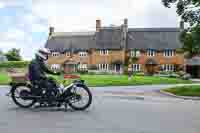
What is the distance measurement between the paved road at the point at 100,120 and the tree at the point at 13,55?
8459 cm

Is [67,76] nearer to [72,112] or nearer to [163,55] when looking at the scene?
[72,112]

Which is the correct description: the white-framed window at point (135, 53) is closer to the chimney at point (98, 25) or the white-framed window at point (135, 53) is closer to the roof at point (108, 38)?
the roof at point (108, 38)

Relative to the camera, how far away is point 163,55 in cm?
7725

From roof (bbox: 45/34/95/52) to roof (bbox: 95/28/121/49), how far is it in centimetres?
148

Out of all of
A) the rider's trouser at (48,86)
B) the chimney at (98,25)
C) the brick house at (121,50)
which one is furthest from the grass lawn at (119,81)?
the chimney at (98,25)

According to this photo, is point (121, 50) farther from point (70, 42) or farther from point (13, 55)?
point (13, 55)

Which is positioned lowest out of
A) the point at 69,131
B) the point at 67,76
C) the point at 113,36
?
the point at 69,131

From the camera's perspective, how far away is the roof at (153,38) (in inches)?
3044

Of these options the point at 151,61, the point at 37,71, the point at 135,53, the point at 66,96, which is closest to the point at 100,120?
the point at 66,96

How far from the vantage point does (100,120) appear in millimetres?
10180

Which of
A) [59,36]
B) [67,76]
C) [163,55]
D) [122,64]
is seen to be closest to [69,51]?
[59,36]

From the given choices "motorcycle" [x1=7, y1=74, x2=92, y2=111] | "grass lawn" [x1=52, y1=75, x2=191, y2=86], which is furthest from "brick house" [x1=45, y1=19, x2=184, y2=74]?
"motorcycle" [x1=7, y1=74, x2=92, y2=111]

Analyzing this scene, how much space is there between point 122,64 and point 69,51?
11.9 metres

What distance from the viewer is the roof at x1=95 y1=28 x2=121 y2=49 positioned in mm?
79188
